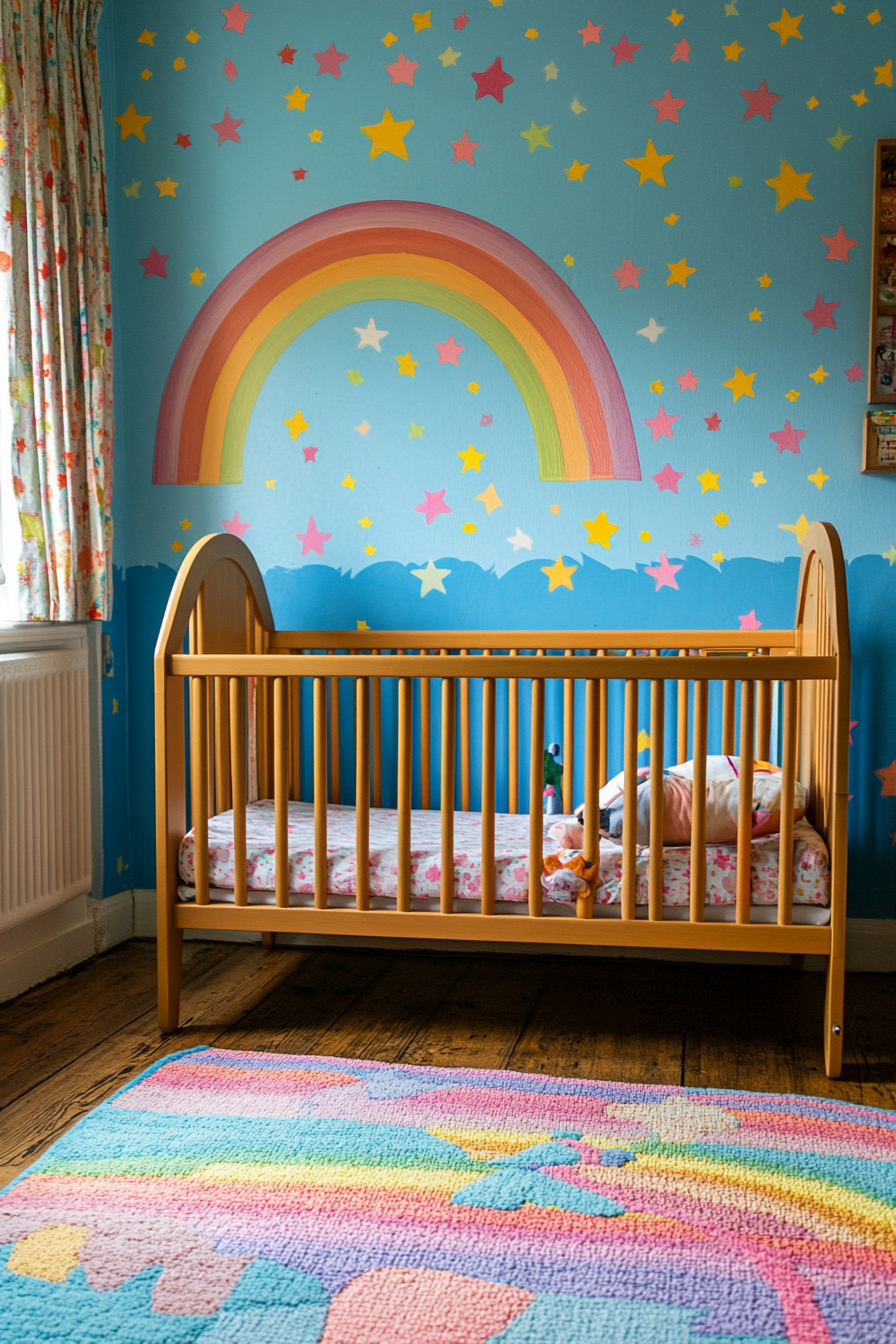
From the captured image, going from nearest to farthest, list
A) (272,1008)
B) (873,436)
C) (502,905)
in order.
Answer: (502,905), (272,1008), (873,436)

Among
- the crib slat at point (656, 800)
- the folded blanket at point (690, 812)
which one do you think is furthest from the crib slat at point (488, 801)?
the crib slat at point (656, 800)

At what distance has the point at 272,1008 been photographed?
86.8 inches

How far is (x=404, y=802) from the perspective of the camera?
195cm

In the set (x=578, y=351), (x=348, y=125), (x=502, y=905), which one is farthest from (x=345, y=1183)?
(x=348, y=125)

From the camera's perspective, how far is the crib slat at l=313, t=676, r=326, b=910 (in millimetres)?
1989

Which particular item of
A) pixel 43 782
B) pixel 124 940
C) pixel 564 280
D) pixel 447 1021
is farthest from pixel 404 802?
pixel 564 280

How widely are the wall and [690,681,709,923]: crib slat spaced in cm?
69

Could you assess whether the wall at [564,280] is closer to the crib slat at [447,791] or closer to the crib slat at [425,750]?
the crib slat at [425,750]

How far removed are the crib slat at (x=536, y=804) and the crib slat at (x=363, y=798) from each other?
0.99 feet

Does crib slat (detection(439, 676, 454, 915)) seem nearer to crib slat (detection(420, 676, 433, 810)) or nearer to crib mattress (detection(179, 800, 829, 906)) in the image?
crib mattress (detection(179, 800, 829, 906))

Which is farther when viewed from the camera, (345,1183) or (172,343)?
(172,343)

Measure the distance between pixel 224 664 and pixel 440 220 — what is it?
4.21ft

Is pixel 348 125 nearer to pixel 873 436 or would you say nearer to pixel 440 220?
pixel 440 220

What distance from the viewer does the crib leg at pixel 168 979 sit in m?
2.03
